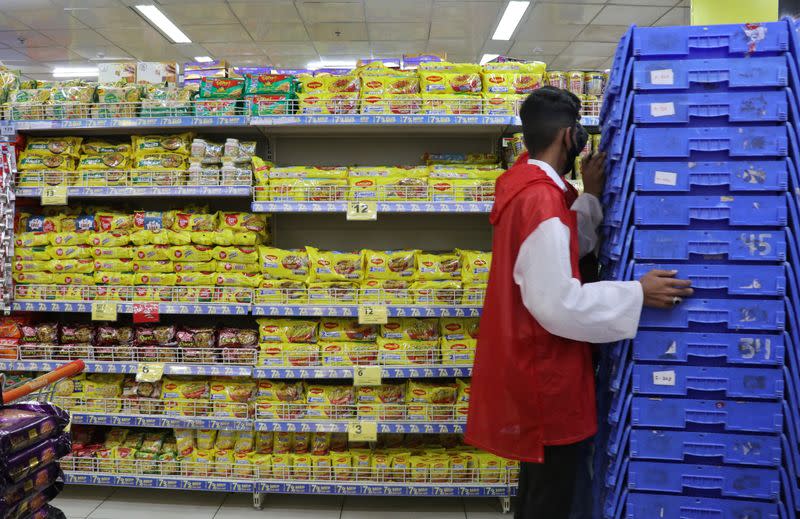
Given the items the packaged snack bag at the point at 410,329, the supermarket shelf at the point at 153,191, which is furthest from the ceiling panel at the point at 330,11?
the packaged snack bag at the point at 410,329

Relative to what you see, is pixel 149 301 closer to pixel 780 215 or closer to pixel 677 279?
pixel 677 279

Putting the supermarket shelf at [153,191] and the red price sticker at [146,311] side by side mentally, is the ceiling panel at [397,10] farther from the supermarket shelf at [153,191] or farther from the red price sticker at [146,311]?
the red price sticker at [146,311]

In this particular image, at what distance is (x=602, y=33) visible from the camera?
7.48m

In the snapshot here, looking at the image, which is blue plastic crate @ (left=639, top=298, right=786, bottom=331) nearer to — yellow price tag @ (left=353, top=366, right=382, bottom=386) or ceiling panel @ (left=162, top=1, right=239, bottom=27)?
yellow price tag @ (left=353, top=366, right=382, bottom=386)

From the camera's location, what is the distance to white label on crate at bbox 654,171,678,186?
144cm

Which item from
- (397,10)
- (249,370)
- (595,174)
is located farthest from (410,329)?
(397,10)

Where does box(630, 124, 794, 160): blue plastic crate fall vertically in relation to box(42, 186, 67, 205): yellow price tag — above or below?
above

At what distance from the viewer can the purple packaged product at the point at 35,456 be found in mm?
1552

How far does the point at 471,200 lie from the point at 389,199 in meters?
0.43

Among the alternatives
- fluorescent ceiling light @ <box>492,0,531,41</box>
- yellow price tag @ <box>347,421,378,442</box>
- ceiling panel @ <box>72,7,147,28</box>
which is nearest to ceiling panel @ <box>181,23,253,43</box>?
ceiling panel @ <box>72,7,147,28</box>

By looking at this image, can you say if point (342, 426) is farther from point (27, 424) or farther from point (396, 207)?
point (27, 424)

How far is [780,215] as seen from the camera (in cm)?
140

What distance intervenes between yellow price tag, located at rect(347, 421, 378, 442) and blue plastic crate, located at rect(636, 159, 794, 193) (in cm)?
183

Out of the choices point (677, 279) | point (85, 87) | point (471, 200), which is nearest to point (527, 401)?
point (677, 279)
